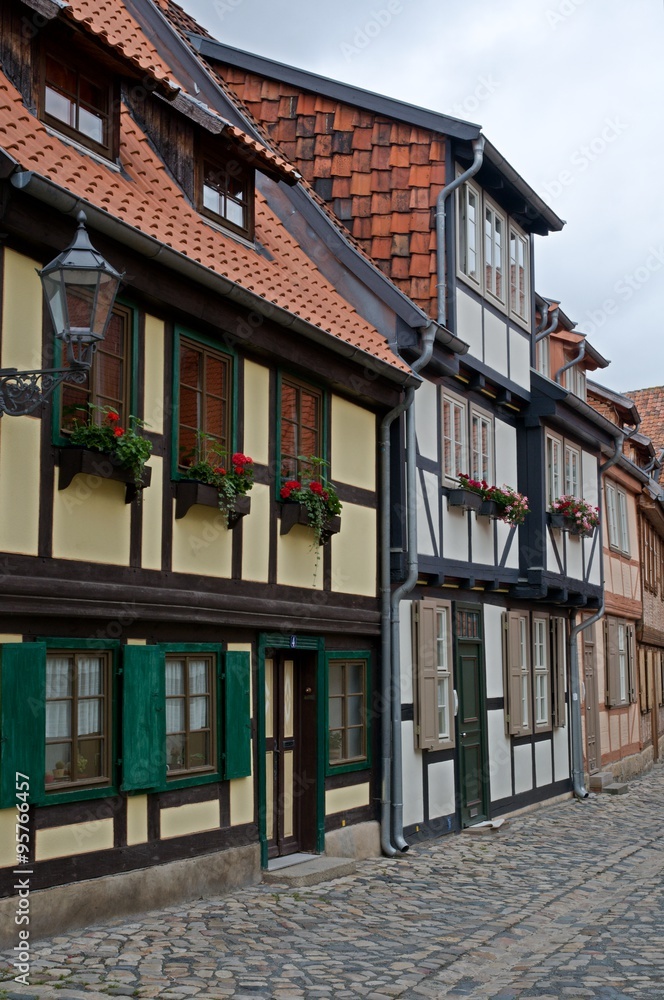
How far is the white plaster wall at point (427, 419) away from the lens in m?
13.5

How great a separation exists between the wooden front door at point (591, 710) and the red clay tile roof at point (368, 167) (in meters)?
8.86

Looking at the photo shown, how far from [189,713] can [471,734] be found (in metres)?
6.10

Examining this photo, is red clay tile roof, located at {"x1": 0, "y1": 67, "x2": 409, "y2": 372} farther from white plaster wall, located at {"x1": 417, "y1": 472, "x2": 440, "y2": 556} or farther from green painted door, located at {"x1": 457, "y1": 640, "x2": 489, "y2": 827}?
green painted door, located at {"x1": 457, "y1": 640, "x2": 489, "y2": 827}

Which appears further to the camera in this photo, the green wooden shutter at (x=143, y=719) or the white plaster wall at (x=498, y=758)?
the white plaster wall at (x=498, y=758)

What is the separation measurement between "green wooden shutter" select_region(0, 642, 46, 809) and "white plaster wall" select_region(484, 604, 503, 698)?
8.60 meters

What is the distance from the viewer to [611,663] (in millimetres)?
22391

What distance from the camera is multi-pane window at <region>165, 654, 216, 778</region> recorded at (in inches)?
371

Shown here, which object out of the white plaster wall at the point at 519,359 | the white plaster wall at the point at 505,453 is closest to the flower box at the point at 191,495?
the white plaster wall at the point at 505,453

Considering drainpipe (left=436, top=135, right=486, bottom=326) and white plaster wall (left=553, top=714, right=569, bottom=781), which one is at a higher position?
drainpipe (left=436, top=135, right=486, bottom=326)

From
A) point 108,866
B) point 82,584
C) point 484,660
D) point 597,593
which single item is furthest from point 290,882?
point 597,593

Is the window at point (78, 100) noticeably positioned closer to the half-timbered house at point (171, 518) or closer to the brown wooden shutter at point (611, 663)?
the half-timbered house at point (171, 518)

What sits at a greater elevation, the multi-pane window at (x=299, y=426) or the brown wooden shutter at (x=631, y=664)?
the multi-pane window at (x=299, y=426)

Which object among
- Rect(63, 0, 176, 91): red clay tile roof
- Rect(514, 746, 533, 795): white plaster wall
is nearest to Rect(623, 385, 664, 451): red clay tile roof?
Rect(514, 746, 533, 795): white plaster wall

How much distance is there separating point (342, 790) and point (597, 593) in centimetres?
873
